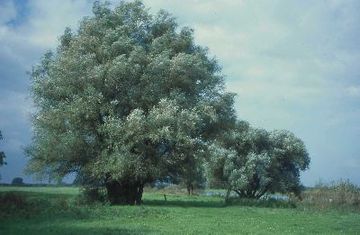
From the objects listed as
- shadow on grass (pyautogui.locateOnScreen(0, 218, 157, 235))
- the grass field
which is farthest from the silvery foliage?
shadow on grass (pyautogui.locateOnScreen(0, 218, 157, 235))

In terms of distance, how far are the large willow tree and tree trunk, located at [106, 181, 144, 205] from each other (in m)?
0.11


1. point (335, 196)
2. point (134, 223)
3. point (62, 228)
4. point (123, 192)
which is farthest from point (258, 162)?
point (62, 228)

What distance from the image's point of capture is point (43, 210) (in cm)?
4194

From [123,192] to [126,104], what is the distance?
984 centimetres

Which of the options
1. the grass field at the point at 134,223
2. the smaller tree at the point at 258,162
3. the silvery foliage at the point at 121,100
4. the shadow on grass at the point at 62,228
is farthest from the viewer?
the smaller tree at the point at 258,162

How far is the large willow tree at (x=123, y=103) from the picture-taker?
167 feet

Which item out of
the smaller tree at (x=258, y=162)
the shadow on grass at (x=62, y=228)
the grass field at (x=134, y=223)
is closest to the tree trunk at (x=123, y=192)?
the grass field at (x=134, y=223)

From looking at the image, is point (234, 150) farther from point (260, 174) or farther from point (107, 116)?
point (107, 116)

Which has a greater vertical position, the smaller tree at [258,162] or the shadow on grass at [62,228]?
the smaller tree at [258,162]

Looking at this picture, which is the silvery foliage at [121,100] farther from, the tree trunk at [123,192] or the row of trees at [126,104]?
the tree trunk at [123,192]

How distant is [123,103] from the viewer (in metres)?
54.2

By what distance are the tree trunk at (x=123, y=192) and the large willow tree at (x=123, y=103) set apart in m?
0.11

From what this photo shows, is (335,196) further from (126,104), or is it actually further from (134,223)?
(134,223)

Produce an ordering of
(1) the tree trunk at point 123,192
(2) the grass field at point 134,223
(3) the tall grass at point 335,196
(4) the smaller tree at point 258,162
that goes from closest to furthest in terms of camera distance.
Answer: (2) the grass field at point 134,223 → (1) the tree trunk at point 123,192 → (3) the tall grass at point 335,196 → (4) the smaller tree at point 258,162
